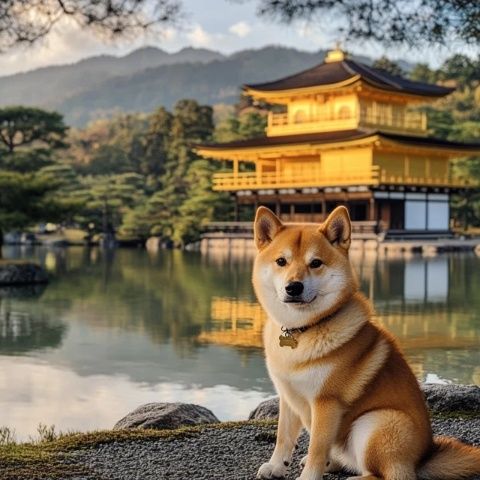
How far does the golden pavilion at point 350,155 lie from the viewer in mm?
33688

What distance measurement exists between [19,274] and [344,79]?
19800 millimetres

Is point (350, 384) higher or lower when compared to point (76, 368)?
higher

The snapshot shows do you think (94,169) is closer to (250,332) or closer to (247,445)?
(250,332)

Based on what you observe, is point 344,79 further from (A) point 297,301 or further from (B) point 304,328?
(A) point 297,301

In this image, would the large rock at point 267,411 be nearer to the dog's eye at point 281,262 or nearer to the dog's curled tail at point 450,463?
the dog's curled tail at point 450,463

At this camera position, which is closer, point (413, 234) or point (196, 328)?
point (196, 328)

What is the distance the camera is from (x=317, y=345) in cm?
316

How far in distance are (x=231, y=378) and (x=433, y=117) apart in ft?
122

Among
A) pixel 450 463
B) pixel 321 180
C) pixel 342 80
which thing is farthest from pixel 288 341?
pixel 342 80

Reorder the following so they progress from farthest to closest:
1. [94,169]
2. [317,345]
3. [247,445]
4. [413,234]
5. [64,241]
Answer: [94,169] < [64,241] < [413,234] < [247,445] < [317,345]

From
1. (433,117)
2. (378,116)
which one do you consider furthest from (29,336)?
(433,117)

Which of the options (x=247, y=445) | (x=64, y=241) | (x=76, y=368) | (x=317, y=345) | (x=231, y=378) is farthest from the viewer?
(x=64, y=241)

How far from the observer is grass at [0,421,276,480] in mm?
3553

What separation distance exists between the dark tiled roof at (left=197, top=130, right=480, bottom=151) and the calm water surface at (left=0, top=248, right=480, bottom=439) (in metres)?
12.6
